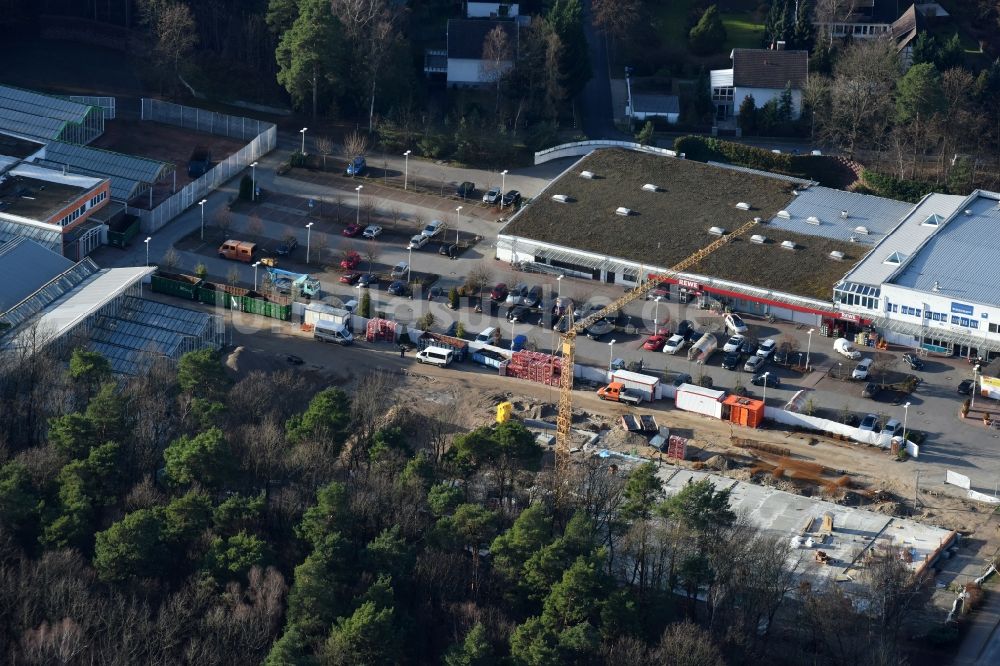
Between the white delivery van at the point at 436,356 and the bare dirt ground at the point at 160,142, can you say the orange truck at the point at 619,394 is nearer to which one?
the white delivery van at the point at 436,356

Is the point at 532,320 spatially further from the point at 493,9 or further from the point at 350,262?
the point at 493,9

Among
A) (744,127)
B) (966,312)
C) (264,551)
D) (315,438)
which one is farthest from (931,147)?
(264,551)

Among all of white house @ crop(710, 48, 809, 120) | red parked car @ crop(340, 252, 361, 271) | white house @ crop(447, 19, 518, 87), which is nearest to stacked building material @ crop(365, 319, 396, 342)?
red parked car @ crop(340, 252, 361, 271)

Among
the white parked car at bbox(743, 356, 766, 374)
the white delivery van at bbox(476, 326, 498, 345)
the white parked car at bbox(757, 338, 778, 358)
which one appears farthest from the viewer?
the white delivery van at bbox(476, 326, 498, 345)

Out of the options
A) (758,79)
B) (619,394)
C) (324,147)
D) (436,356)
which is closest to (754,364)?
(619,394)

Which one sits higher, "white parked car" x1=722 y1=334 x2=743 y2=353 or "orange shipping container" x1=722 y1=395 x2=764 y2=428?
"white parked car" x1=722 y1=334 x2=743 y2=353

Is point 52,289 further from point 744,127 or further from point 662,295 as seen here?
point 744,127

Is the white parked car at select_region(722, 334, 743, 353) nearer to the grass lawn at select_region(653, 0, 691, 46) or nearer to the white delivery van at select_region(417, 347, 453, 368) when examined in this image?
the white delivery van at select_region(417, 347, 453, 368)

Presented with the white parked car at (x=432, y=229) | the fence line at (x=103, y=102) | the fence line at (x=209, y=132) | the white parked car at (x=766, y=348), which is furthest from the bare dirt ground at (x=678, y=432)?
the fence line at (x=103, y=102)
